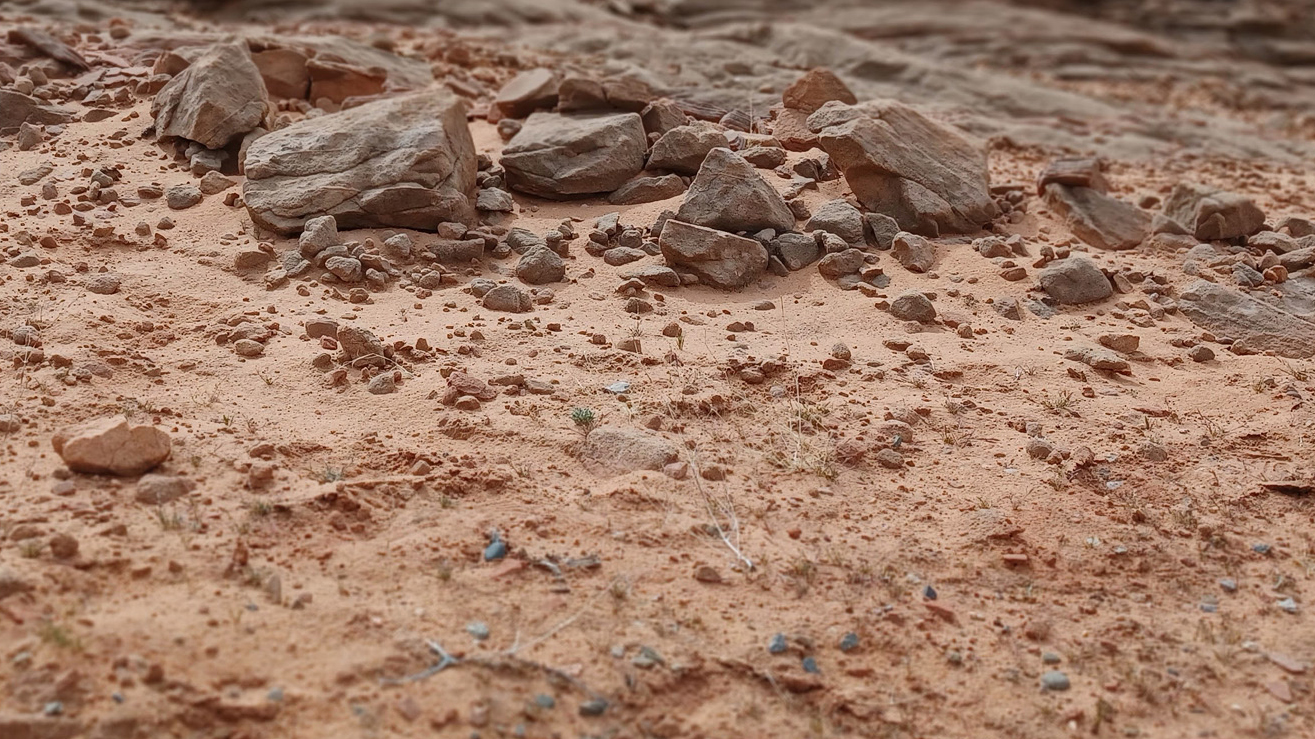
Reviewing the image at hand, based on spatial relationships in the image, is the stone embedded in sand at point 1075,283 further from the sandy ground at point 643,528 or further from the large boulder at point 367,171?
the large boulder at point 367,171

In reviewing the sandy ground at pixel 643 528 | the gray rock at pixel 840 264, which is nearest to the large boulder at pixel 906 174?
the gray rock at pixel 840 264

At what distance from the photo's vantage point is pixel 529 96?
6051 millimetres

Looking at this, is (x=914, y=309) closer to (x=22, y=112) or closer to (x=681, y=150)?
(x=681, y=150)

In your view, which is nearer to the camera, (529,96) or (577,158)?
(577,158)

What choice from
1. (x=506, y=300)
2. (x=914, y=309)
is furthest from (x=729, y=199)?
(x=506, y=300)

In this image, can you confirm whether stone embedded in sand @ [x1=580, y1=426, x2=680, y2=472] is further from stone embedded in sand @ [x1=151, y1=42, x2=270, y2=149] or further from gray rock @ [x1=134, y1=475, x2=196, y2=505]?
stone embedded in sand @ [x1=151, y1=42, x2=270, y2=149]

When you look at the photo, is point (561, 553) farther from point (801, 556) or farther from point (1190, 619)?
point (1190, 619)

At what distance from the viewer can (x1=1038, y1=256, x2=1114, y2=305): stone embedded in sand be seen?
480 cm

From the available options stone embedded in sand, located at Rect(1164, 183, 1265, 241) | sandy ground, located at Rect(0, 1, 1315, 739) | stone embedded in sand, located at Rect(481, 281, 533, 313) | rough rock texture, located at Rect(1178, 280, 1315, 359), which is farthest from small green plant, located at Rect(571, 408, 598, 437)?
stone embedded in sand, located at Rect(1164, 183, 1265, 241)

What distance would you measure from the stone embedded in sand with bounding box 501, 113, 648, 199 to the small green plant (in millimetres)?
1955

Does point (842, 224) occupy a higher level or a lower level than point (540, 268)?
higher

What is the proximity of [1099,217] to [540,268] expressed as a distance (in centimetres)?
269

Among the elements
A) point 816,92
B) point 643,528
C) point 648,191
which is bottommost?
point 643,528

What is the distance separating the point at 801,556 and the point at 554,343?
135 cm
